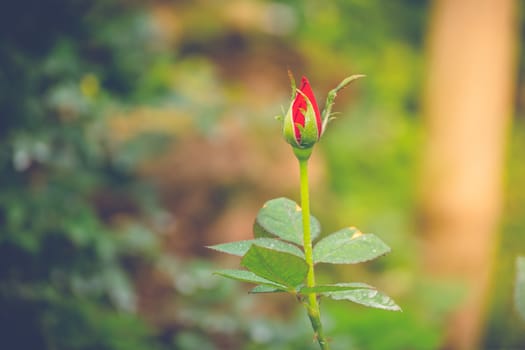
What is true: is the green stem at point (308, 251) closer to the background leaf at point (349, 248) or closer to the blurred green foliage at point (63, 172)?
the background leaf at point (349, 248)

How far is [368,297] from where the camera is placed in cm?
52

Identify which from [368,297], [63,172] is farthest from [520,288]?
[63,172]

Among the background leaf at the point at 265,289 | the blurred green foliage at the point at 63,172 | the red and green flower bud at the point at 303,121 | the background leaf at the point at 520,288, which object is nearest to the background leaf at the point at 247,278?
the background leaf at the point at 265,289

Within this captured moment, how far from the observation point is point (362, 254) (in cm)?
53

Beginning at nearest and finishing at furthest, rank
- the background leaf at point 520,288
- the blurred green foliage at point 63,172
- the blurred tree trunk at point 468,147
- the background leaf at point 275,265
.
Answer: the background leaf at point 275,265
the background leaf at point 520,288
the blurred green foliage at point 63,172
the blurred tree trunk at point 468,147

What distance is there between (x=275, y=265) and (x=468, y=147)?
7.86 ft

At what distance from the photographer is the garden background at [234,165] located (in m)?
1.06

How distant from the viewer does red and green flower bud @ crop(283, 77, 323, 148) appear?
48 centimetres

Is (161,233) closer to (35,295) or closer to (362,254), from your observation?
(35,295)

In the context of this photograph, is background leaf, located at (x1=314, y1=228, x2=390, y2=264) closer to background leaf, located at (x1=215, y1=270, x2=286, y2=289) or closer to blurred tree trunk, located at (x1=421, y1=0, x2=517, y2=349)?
background leaf, located at (x1=215, y1=270, x2=286, y2=289)

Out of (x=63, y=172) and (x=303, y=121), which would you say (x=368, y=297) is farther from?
(x=63, y=172)

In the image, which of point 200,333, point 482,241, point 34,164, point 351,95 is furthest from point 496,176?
point 34,164

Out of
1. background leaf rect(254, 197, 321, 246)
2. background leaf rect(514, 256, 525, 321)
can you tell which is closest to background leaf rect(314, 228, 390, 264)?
background leaf rect(254, 197, 321, 246)

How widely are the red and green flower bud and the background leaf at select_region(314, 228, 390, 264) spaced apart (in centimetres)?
11
